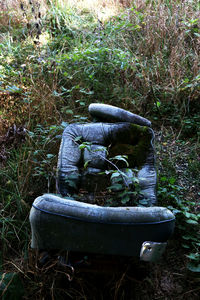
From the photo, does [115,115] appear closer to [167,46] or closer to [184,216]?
[184,216]

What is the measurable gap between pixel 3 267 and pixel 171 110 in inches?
89.2

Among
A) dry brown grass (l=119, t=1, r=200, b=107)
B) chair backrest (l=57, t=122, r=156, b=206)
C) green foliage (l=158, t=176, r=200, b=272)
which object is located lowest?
green foliage (l=158, t=176, r=200, b=272)

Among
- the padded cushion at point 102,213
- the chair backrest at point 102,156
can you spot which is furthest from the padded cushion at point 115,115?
the padded cushion at point 102,213

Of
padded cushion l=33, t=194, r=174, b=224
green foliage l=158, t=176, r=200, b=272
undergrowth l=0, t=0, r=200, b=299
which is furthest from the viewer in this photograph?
undergrowth l=0, t=0, r=200, b=299

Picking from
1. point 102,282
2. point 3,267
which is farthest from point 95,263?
point 3,267

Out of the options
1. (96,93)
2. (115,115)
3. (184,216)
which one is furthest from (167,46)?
(184,216)

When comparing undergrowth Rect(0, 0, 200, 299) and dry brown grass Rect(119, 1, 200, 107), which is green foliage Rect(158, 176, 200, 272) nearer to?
undergrowth Rect(0, 0, 200, 299)

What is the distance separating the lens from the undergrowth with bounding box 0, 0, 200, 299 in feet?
7.19

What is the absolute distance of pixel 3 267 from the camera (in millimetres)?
1886

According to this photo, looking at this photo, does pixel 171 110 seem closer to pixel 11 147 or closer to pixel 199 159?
pixel 199 159

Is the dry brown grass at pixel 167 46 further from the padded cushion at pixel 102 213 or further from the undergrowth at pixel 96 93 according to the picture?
the padded cushion at pixel 102 213

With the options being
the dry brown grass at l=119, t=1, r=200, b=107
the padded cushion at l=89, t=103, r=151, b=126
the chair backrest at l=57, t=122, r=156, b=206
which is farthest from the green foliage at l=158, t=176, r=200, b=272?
the dry brown grass at l=119, t=1, r=200, b=107

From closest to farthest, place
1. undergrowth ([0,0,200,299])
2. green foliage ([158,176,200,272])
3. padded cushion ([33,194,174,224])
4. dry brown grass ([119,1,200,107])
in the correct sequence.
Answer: padded cushion ([33,194,174,224]) → green foliage ([158,176,200,272]) → undergrowth ([0,0,200,299]) → dry brown grass ([119,1,200,107])

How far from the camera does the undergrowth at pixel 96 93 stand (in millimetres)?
2191
